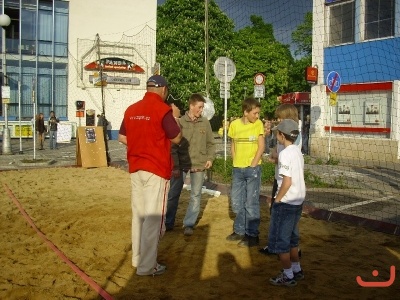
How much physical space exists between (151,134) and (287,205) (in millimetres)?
1530

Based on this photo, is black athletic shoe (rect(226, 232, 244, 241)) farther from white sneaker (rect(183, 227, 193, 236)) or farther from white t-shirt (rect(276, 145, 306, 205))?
white t-shirt (rect(276, 145, 306, 205))

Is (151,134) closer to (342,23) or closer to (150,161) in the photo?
(150,161)

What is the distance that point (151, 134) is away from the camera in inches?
174

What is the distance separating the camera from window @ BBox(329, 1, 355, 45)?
743 inches

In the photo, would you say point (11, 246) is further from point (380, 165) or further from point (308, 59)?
point (308, 59)

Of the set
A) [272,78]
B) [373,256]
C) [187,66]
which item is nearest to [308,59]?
[272,78]

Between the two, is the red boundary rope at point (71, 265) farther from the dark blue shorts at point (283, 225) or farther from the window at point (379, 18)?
the window at point (379, 18)

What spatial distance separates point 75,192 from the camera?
9383 mm

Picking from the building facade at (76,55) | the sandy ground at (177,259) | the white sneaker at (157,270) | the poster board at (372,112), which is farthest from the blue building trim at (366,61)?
the building facade at (76,55)

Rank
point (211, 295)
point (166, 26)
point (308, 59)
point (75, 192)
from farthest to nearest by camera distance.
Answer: point (308, 59) → point (166, 26) → point (75, 192) → point (211, 295)

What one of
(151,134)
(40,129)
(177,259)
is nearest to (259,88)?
(177,259)

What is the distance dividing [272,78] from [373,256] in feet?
120

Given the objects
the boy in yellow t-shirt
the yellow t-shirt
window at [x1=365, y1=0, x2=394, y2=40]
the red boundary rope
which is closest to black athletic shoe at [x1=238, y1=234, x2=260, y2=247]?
the boy in yellow t-shirt

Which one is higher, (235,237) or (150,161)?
(150,161)
